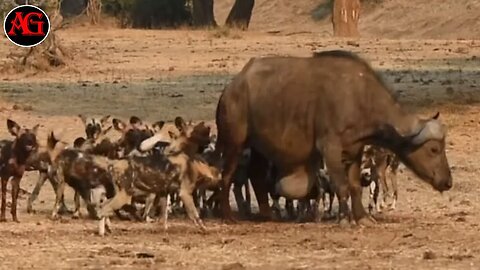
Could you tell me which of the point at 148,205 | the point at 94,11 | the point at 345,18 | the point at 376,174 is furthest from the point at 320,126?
the point at 94,11

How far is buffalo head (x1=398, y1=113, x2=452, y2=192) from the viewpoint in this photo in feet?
49.3

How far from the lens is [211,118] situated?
25.3 meters

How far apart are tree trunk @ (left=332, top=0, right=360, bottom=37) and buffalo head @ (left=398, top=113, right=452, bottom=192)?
32.8m

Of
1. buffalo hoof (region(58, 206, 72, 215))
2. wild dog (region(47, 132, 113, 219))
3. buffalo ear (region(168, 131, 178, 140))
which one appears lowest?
buffalo hoof (region(58, 206, 72, 215))

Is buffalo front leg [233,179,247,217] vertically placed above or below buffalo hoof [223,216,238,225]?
above

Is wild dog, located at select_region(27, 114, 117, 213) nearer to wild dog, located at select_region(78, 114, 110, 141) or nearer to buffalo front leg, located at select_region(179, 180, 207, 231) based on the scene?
wild dog, located at select_region(78, 114, 110, 141)

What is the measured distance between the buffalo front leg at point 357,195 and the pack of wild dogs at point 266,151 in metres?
0.01

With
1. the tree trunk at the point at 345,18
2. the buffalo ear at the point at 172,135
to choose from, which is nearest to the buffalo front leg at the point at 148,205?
→ the buffalo ear at the point at 172,135

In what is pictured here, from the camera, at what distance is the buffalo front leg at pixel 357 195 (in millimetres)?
14951

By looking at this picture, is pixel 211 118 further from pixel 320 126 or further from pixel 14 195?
pixel 320 126

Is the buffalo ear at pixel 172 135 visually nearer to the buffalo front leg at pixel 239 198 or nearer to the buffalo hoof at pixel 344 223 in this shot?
the buffalo front leg at pixel 239 198

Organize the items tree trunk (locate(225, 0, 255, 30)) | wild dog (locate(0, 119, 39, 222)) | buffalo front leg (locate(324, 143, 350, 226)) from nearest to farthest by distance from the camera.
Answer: buffalo front leg (locate(324, 143, 350, 226))
wild dog (locate(0, 119, 39, 222))
tree trunk (locate(225, 0, 255, 30))

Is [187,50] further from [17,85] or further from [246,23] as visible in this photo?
[246,23]

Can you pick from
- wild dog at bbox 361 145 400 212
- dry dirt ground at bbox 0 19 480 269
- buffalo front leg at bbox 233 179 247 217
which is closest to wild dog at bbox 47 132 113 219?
dry dirt ground at bbox 0 19 480 269
